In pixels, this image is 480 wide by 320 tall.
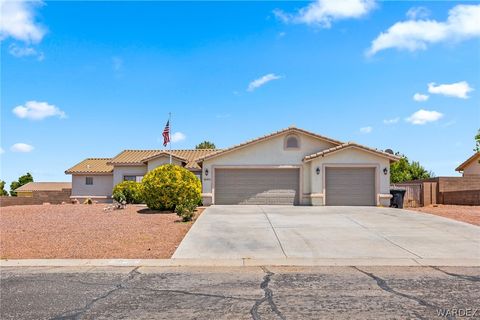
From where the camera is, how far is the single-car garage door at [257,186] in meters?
23.8

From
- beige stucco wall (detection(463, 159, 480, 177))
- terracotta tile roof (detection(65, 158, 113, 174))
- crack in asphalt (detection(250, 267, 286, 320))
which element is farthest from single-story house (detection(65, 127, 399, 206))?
beige stucco wall (detection(463, 159, 480, 177))

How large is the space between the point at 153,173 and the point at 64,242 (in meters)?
8.54

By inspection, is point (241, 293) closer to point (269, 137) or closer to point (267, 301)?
point (267, 301)

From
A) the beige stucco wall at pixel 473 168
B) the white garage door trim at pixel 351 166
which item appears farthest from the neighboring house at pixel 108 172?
the beige stucco wall at pixel 473 168

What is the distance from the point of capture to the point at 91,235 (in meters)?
13.3

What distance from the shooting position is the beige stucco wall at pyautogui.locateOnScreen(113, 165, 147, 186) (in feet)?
106

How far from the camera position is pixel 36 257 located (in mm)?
10547

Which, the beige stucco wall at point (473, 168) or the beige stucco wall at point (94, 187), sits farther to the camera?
the beige stucco wall at point (473, 168)

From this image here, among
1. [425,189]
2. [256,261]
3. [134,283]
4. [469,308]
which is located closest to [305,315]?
[469,308]

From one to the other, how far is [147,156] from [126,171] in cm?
212

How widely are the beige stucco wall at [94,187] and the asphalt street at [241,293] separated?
85.7 ft

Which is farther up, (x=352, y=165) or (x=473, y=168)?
(x=473, y=168)

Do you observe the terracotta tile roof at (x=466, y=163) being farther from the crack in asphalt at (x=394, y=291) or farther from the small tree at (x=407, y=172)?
the crack in asphalt at (x=394, y=291)

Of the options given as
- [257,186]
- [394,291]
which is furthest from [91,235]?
[257,186]
